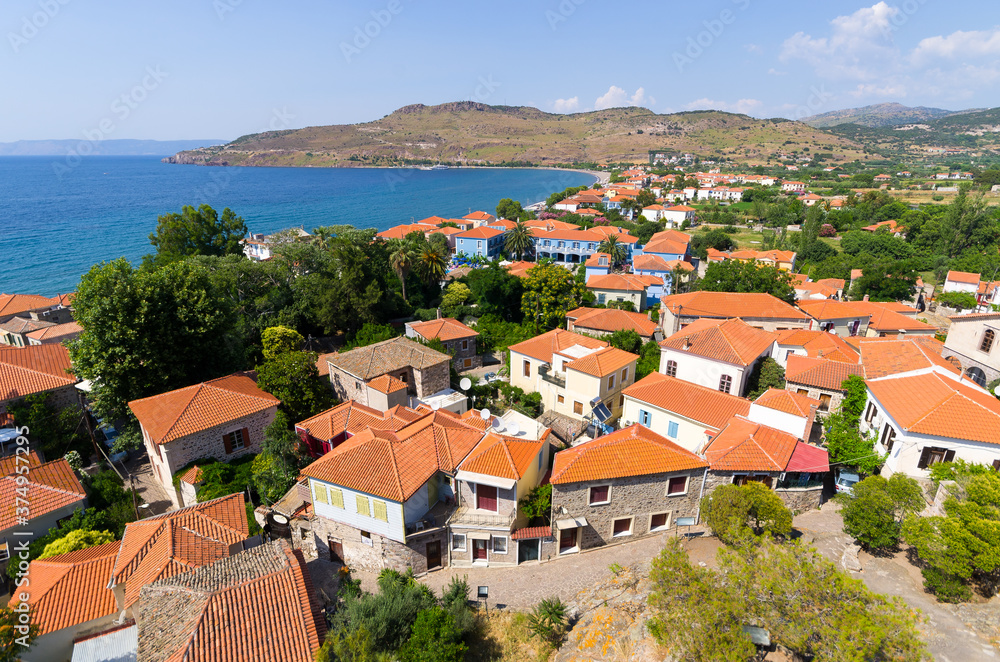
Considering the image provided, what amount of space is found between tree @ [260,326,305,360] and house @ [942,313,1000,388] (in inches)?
1707

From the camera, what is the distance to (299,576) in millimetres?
15320

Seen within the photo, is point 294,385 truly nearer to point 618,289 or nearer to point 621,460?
point 621,460

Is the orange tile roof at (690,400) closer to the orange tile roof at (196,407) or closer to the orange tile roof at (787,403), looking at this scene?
the orange tile roof at (787,403)

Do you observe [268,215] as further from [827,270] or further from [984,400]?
[984,400]

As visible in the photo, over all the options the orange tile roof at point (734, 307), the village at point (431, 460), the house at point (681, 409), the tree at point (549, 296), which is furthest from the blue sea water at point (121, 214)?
the orange tile roof at point (734, 307)

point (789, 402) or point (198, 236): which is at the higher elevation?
point (198, 236)

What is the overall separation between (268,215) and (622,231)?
4292 inches

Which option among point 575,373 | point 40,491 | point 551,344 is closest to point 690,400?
point 575,373

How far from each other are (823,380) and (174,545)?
3220 centimetres

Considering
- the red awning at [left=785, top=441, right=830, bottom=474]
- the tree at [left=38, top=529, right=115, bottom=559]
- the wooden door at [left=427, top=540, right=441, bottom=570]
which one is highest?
the red awning at [left=785, top=441, right=830, bottom=474]

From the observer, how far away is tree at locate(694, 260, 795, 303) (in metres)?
48.2

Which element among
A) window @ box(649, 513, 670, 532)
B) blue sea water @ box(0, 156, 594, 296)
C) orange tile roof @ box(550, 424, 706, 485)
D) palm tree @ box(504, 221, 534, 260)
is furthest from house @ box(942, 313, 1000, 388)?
blue sea water @ box(0, 156, 594, 296)

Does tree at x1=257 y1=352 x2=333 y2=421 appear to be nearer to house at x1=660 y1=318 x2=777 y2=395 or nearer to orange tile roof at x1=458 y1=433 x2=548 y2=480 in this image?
orange tile roof at x1=458 y1=433 x2=548 y2=480

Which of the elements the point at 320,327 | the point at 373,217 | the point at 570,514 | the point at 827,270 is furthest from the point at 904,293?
the point at 373,217
